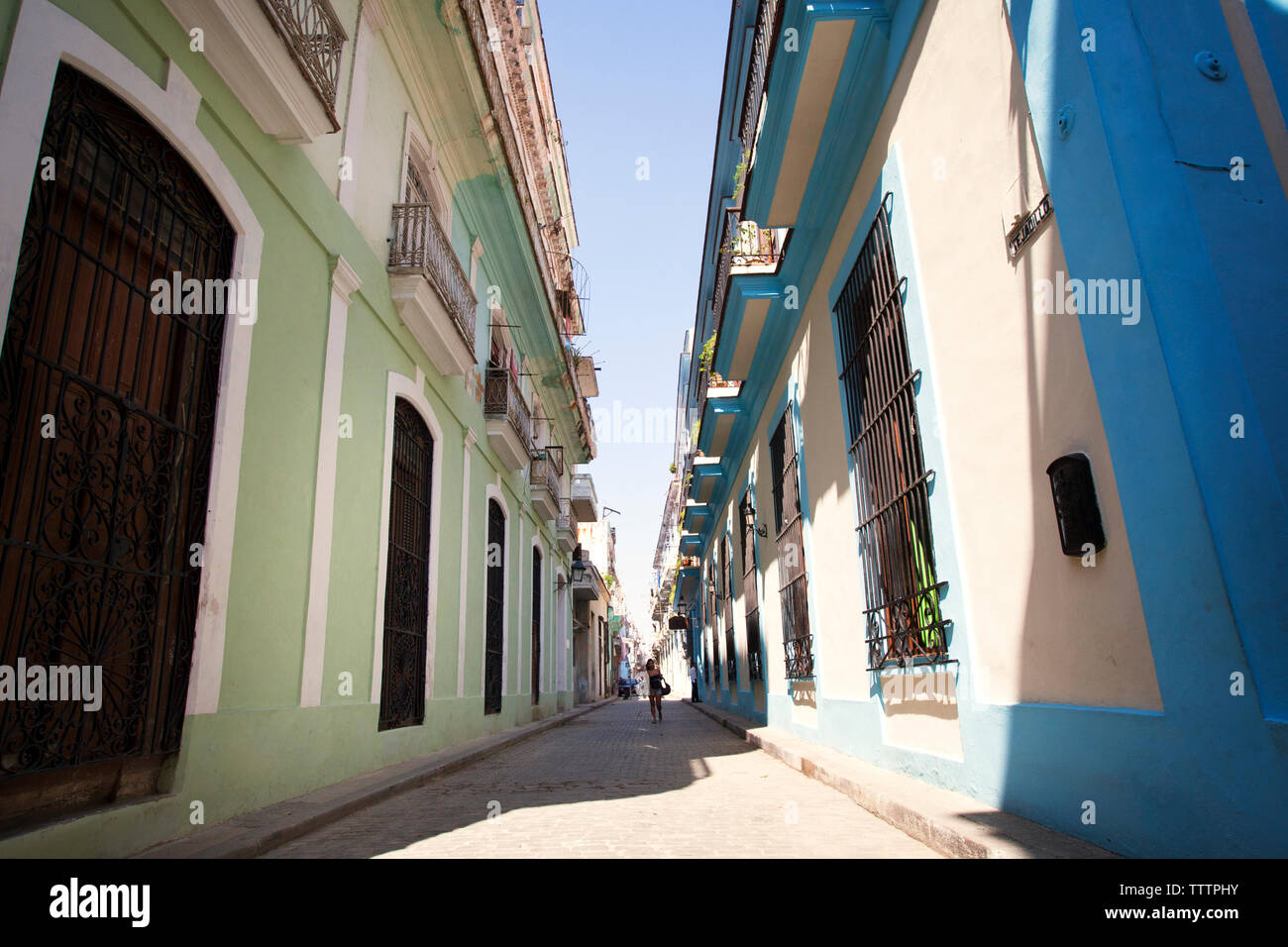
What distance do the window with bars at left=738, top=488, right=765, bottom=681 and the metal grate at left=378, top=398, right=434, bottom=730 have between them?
5.57 m

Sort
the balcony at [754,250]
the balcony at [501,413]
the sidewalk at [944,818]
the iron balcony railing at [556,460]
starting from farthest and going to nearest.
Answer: the iron balcony railing at [556,460]
the balcony at [501,413]
the balcony at [754,250]
the sidewalk at [944,818]

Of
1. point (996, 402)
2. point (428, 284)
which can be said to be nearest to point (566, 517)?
point (428, 284)

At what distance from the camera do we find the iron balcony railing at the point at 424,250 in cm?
741

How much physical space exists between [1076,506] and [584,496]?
18.1 meters

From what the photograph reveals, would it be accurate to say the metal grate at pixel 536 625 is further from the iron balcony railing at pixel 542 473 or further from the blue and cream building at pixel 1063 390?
the blue and cream building at pixel 1063 390

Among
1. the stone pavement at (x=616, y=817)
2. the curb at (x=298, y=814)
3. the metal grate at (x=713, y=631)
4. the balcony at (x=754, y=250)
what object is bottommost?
the stone pavement at (x=616, y=817)

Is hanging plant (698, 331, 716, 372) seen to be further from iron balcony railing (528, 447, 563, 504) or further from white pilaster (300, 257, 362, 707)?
white pilaster (300, 257, 362, 707)

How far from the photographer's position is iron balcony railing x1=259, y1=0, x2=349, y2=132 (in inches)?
180

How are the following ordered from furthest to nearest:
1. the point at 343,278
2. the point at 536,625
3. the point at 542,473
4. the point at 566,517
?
the point at 566,517 → the point at 536,625 → the point at 542,473 → the point at 343,278

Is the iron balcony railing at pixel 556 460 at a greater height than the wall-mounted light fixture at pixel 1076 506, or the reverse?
the iron balcony railing at pixel 556 460

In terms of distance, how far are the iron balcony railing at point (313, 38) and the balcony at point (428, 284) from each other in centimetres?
193

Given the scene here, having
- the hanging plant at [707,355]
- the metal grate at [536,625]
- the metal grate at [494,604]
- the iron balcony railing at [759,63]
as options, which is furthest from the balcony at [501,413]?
the iron balcony railing at [759,63]

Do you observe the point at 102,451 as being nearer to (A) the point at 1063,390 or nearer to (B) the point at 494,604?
(A) the point at 1063,390

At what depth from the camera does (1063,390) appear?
9.98 ft
